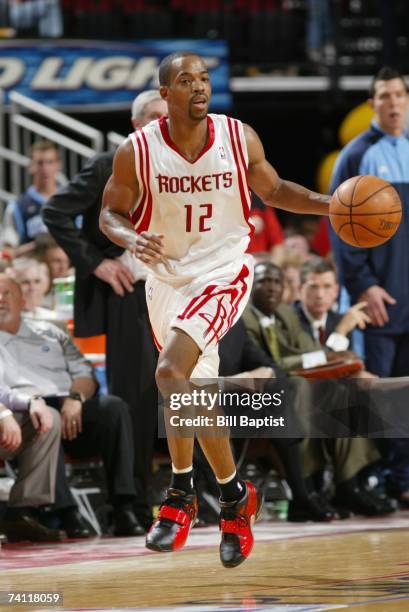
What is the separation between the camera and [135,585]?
4410 millimetres

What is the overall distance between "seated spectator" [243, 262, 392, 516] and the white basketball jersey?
A: 7.55 ft

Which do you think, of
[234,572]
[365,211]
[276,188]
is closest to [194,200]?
[276,188]

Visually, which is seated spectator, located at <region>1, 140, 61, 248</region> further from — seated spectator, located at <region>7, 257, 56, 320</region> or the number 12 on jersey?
the number 12 on jersey

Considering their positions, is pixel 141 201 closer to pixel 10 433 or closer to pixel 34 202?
pixel 10 433

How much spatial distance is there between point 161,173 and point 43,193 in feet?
14.5

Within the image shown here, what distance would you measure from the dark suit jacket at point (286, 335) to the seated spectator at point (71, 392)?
3.53 feet

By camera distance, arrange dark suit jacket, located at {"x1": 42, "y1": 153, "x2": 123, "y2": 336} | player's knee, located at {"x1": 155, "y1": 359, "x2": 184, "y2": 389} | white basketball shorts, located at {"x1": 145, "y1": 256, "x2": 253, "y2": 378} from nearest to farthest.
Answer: player's knee, located at {"x1": 155, "y1": 359, "x2": 184, "y2": 389}, white basketball shorts, located at {"x1": 145, "y1": 256, "x2": 253, "y2": 378}, dark suit jacket, located at {"x1": 42, "y1": 153, "x2": 123, "y2": 336}

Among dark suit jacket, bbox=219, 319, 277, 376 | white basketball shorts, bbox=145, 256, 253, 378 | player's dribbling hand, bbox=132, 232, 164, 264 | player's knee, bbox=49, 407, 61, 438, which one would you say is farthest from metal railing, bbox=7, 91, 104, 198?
player's dribbling hand, bbox=132, 232, 164, 264

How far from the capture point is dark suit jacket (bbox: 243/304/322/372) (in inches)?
279

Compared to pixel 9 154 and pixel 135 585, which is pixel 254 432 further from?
pixel 9 154

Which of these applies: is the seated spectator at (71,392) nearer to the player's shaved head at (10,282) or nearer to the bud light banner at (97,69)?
the player's shaved head at (10,282)

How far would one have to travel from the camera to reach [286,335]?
23.9 feet

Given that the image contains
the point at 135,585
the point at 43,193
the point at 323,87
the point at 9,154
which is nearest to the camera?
the point at 135,585

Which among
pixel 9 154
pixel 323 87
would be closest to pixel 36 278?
pixel 9 154
